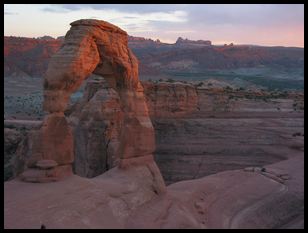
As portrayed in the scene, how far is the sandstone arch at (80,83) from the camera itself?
14.7m

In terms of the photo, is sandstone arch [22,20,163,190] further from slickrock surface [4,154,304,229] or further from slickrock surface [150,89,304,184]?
slickrock surface [150,89,304,184]

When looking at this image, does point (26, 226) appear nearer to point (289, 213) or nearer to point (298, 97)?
point (289, 213)

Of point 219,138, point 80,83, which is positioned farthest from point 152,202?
point 219,138

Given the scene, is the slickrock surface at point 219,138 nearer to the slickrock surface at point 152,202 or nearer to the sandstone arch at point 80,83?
the slickrock surface at point 152,202

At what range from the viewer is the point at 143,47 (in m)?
167

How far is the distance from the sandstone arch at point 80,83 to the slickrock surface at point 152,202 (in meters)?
0.69

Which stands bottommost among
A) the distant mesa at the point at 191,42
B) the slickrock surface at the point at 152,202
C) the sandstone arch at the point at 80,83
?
the slickrock surface at the point at 152,202

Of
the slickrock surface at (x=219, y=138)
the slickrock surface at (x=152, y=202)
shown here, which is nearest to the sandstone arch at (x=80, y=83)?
the slickrock surface at (x=152, y=202)

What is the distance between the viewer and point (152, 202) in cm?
1666

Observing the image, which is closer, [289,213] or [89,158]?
[289,213]

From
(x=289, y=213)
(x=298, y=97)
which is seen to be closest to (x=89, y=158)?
(x=289, y=213)

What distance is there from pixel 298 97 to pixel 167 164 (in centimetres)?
1705

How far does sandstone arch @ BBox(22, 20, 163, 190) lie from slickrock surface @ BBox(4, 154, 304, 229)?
0.69 metres

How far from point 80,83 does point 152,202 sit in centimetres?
477
